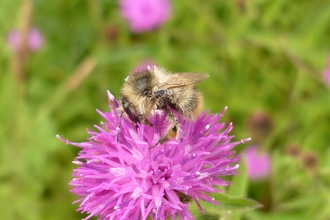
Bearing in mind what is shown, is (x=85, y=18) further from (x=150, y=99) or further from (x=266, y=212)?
(x=150, y=99)

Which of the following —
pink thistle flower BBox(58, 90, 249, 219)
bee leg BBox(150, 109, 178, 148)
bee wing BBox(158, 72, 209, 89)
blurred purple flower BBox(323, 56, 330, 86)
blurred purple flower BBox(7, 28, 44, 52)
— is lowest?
pink thistle flower BBox(58, 90, 249, 219)

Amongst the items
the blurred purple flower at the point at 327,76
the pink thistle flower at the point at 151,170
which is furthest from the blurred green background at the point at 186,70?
the pink thistle flower at the point at 151,170

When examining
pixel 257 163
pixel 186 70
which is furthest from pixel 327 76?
pixel 186 70

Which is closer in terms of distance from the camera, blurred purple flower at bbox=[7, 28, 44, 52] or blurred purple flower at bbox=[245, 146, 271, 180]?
blurred purple flower at bbox=[245, 146, 271, 180]

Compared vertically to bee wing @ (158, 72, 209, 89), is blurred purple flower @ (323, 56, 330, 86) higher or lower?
higher

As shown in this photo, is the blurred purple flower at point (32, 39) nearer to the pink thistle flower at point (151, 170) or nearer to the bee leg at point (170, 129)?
the pink thistle flower at point (151, 170)

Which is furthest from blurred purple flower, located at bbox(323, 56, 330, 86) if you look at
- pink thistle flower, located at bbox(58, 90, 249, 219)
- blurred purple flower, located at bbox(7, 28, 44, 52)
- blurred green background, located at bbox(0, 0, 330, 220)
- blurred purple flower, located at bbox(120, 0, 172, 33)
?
blurred purple flower, located at bbox(7, 28, 44, 52)

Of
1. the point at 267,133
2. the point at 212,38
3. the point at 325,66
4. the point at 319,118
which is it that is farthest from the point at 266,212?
the point at 212,38

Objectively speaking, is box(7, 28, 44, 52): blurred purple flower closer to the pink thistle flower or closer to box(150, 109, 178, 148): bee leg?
the pink thistle flower
